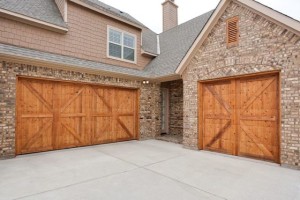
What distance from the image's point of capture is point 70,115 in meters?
8.06

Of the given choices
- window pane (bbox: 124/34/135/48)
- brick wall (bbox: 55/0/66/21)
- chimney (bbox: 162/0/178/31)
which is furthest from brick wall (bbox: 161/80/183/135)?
brick wall (bbox: 55/0/66/21)

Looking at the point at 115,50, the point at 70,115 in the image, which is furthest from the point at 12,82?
→ the point at 115,50

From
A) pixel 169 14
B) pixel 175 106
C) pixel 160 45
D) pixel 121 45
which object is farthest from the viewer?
pixel 169 14

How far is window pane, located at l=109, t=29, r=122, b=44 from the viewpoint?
1008cm

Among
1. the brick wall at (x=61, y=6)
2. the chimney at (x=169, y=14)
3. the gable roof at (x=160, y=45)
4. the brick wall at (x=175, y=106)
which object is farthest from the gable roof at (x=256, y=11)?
the chimney at (x=169, y=14)

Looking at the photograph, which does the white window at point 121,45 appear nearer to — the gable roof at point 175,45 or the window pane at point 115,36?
the window pane at point 115,36

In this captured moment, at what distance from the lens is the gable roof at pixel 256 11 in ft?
17.8

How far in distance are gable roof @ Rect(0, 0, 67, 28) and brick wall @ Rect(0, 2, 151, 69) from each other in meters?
0.42

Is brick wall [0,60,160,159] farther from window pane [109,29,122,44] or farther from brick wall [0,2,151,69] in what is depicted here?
window pane [109,29,122,44]

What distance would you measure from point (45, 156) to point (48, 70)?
10.5 feet

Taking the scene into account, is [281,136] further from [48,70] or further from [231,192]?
[48,70]

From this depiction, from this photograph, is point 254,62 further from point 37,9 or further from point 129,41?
point 37,9

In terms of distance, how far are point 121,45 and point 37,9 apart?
409 cm

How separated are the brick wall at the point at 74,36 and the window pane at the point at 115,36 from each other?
0.33 m
